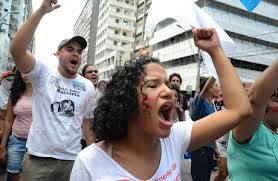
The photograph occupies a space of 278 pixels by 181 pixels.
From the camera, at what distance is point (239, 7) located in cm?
4169

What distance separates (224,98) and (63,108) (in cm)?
178

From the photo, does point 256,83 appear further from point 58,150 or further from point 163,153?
point 58,150

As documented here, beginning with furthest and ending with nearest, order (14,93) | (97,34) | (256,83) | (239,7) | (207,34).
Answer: (97,34)
(239,7)
(14,93)
(256,83)
(207,34)

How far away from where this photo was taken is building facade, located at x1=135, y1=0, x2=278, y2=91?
4012cm

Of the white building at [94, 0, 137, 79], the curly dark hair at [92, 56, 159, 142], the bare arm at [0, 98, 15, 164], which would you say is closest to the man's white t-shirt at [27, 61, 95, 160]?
the bare arm at [0, 98, 15, 164]

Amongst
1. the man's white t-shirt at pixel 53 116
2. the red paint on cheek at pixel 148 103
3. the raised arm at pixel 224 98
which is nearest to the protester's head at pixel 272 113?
the raised arm at pixel 224 98

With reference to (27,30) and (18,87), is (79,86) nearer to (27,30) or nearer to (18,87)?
(27,30)

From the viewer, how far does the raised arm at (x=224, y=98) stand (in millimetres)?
2102

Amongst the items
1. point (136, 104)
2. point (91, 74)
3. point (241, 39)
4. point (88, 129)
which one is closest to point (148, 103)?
point (136, 104)

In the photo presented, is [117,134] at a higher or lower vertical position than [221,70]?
lower

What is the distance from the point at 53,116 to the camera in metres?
3.37

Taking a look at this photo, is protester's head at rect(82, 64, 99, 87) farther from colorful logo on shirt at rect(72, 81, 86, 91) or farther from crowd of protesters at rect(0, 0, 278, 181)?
colorful logo on shirt at rect(72, 81, 86, 91)

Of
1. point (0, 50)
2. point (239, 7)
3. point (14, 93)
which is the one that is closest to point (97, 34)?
point (0, 50)

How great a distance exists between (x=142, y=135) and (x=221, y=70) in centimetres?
61
